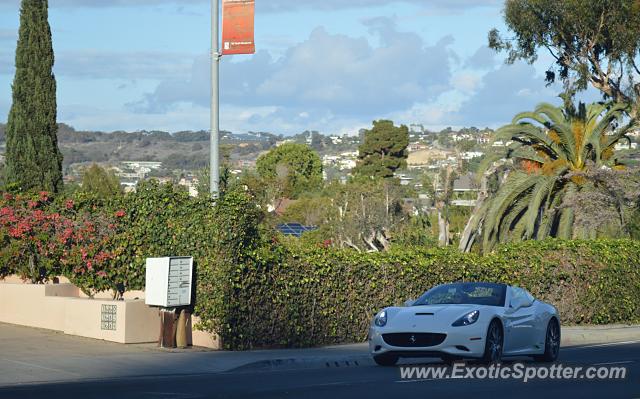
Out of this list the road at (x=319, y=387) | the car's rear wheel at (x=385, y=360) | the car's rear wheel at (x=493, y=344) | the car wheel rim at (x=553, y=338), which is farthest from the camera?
the car wheel rim at (x=553, y=338)

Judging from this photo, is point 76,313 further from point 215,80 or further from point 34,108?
point 34,108

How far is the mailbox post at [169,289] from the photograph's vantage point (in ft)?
65.5

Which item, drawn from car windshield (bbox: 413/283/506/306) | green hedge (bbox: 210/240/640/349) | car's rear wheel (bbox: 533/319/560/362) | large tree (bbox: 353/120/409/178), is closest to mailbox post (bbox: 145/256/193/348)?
green hedge (bbox: 210/240/640/349)

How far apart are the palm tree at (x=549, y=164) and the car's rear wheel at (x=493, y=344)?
18.1 metres

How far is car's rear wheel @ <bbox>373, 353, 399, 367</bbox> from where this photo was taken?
18.0m

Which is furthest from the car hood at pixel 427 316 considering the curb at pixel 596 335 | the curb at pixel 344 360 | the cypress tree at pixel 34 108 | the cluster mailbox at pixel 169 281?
the cypress tree at pixel 34 108

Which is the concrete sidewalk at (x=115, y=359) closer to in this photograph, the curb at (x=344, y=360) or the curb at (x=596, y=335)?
the curb at (x=344, y=360)

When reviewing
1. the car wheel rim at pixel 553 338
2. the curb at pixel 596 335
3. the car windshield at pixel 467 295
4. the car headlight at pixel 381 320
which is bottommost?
the curb at pixel 596 335

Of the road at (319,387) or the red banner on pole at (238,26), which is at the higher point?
the red banner on pole at (238,26)

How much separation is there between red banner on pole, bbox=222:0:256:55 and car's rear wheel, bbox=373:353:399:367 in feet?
22.2

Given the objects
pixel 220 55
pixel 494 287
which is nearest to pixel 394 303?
pixel 494 287

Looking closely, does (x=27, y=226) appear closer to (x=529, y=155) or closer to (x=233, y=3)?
(x=233, y=3)

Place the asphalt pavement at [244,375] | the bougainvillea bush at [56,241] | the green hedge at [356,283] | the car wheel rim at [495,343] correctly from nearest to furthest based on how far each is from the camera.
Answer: the asphalt pavement at [244,375]
the car wheel rim at [495,343]
the green hedge at [356,283]
the bougainvillea bush at [56,241]

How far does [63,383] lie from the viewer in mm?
15125
